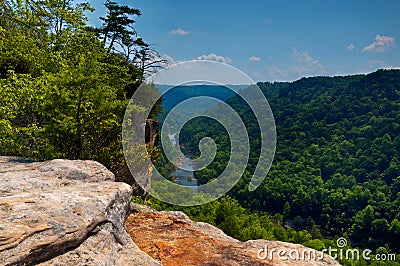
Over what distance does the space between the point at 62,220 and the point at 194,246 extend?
2640mm

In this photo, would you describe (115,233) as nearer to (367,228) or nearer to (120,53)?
(120,53)

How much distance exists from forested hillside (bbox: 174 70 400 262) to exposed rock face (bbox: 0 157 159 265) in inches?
1400

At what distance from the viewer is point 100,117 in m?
9.38

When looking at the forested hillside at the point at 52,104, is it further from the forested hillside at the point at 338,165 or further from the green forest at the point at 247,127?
the forested hillside at the point at 338,165

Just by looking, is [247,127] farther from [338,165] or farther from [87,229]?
[338,165]

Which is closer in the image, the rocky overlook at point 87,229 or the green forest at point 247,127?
the rocky overlook at point 87,229

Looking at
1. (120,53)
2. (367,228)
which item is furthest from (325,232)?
(120,53)

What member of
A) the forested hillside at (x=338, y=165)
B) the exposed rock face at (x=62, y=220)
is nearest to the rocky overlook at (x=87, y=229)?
the exposed rock face at (x=62, y=220)

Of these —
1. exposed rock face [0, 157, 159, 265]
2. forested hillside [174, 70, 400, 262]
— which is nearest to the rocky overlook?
exposed rock face [0, 157, 159, 265]

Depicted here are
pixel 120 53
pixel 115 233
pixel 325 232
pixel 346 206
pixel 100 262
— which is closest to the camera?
pixel 100 262

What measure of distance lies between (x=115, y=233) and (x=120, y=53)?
14.6 m

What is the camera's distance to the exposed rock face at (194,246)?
17.4 feet

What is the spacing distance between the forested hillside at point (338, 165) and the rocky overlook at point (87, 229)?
3454cm

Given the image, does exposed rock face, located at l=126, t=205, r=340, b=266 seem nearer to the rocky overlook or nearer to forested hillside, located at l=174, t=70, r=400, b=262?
the rocky overlook
